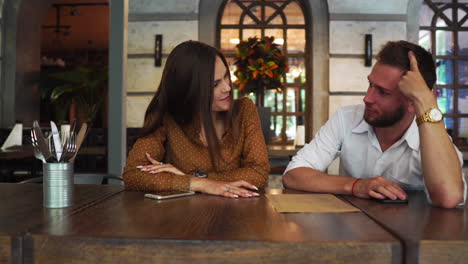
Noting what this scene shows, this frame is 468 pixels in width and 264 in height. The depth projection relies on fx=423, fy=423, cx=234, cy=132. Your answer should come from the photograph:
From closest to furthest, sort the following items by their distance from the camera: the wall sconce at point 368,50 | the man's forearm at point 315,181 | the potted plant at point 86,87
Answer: the man's forearm at point 315,181 → the wall sconce at point 368,50 → the potted plant at point 86,87

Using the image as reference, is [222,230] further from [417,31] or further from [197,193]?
[417,31]

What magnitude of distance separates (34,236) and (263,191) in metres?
0.85

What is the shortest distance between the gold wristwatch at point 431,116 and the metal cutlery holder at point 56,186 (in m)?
1.18

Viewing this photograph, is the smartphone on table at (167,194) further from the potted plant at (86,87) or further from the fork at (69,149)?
the potted plant at (86,87)

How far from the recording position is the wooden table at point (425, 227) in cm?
84

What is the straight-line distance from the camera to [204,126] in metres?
1.90

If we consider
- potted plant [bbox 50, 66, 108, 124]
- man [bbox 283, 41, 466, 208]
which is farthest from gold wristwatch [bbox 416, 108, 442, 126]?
potted plant [bbox 50, 66, 108, 124]

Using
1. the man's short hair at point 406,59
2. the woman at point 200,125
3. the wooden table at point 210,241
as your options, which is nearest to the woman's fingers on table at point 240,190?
the woman at point 200,125

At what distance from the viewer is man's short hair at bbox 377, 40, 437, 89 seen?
5.61ft

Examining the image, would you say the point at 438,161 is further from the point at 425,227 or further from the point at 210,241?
the point at 210,241

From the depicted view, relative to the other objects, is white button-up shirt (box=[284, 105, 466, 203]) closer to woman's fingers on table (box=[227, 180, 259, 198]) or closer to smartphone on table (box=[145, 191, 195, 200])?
woman's fingers on table (box=[227, 180, 259, 198])

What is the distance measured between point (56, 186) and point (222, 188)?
0.53 m

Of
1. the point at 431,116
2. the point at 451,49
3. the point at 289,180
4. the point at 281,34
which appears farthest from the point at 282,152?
the point at 451,49

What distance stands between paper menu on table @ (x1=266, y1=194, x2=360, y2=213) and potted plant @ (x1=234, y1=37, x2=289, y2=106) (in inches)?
88.9
